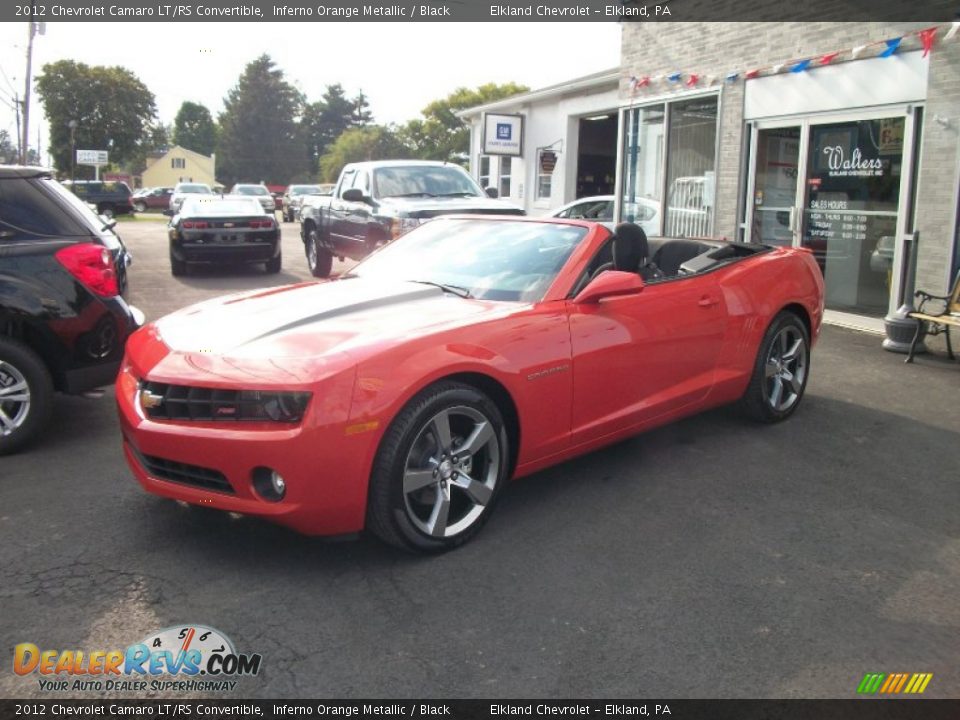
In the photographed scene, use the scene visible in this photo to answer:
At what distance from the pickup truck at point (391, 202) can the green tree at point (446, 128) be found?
60270 mm

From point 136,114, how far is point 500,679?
256 ft

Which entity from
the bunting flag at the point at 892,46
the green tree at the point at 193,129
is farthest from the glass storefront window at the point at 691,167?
Result: the green tree at the point at 193,129

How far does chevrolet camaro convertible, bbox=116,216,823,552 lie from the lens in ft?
11.2

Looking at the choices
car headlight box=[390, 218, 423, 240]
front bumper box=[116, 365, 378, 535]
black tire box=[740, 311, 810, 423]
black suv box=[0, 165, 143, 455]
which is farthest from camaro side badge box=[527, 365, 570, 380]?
car headlight box=[390, 218, 423, 240]

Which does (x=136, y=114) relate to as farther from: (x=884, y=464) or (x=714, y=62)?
(x=884, y=464)

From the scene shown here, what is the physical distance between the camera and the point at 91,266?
5.31 metres

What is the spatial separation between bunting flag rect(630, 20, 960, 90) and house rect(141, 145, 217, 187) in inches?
3902

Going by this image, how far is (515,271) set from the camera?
4.65m

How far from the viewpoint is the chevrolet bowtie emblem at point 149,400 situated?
3.64 metres

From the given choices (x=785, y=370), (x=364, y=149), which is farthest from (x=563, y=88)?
(x=364, y=149)

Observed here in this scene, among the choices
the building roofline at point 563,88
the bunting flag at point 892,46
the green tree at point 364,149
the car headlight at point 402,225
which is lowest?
the car headlight at point 402,225

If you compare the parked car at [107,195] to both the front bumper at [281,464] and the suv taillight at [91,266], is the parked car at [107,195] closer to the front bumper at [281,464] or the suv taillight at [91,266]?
the suv taillight at [91,266]

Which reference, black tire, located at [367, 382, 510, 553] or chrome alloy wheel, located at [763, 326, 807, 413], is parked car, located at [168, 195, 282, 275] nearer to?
chrome alloy wheel, located at [763, 326, 807, 413]

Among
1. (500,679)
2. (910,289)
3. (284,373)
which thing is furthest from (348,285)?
(910,289)
